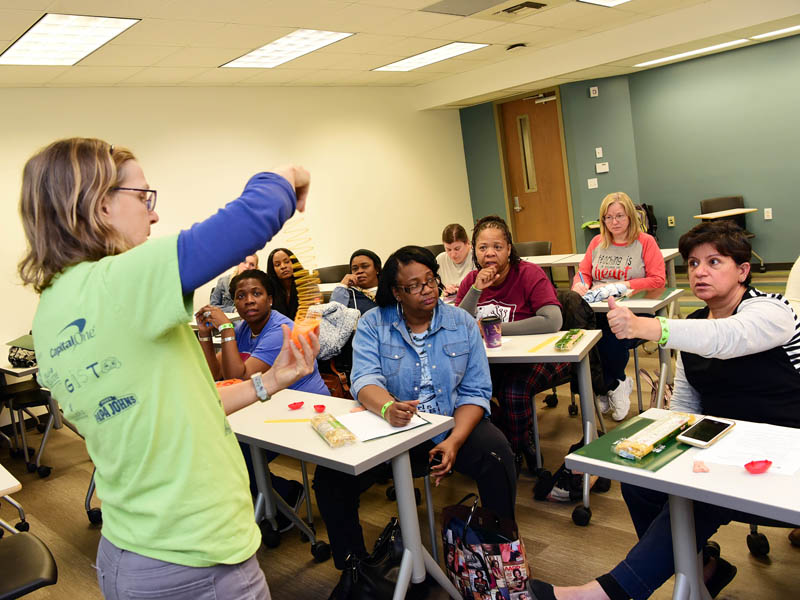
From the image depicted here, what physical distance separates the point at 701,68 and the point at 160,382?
913 centimetres

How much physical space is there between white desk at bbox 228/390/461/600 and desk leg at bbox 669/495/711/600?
2.54 ft

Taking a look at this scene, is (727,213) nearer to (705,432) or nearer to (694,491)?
(705,432)

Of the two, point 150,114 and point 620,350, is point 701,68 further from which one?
point 150,114

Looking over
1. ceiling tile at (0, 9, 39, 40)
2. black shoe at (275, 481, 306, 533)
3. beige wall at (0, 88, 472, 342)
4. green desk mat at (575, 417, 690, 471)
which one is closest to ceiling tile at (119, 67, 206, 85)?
beige wall at (0, 88, 472, 342)

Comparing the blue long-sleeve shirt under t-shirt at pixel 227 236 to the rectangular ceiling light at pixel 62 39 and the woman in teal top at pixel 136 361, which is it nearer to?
the woman in teal top at pixel 136 361

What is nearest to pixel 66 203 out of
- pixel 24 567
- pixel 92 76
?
pixel 24 567

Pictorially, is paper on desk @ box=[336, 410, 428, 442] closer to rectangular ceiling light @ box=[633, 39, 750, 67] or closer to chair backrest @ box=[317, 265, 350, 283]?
chair backrest @ box=[317, 265, 350, 283]

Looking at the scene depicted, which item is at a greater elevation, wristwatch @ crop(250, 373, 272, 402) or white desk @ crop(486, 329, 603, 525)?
wristwatch @ crop(250, 373, 272, 402)

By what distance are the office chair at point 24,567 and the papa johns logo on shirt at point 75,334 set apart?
1.38m

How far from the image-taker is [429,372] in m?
2.76

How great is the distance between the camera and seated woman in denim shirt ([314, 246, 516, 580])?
2559mm

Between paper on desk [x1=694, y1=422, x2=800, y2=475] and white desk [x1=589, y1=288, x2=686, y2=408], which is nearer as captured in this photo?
paper on desk [x1=694, y1=422, x2=800, y2=475]

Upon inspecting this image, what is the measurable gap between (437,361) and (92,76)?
502 cm

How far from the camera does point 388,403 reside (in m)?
2.39
